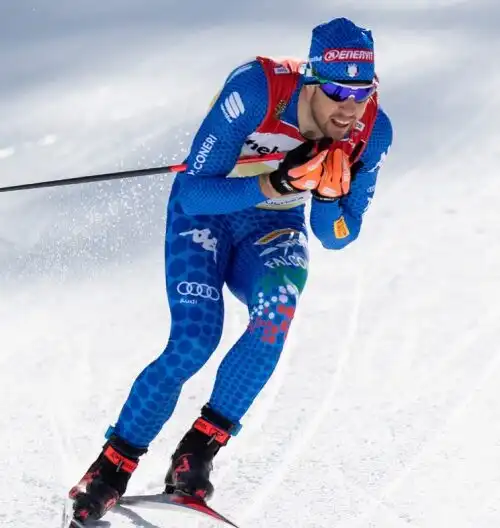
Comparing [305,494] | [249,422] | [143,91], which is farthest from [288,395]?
[143,91]

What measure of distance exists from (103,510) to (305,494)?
3.18 feet

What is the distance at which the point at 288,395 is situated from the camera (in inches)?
220

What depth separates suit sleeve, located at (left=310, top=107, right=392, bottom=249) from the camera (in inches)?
175

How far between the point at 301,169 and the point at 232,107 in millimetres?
376

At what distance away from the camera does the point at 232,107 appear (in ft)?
13.7

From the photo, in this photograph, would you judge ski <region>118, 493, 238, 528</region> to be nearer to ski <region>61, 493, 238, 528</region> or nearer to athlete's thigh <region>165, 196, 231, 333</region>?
ski <region>61, 493, 238, 528</region>

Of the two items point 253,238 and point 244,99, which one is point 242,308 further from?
point 244,99

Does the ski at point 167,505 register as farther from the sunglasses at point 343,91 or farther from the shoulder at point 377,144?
the sunglasses at point 343,91

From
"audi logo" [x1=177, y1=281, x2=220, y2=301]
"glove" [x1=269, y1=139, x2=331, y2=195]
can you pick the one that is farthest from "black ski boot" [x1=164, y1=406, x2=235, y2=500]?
"glove" [x1=269, y1=139, x2=331, y2=195]

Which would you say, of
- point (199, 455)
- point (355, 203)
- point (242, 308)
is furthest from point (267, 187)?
point (242, 308)

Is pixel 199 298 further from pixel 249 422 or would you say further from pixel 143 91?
pixel 143 91

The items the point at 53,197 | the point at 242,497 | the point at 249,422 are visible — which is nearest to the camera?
the point at 242,497

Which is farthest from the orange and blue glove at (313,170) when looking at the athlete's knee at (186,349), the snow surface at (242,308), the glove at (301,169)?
the snow surface at (242,308)

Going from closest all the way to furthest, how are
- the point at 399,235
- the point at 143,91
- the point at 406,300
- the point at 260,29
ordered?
the point at 406,300 → the point at 399,235 → the point at 143,91 → the point at 260,29
